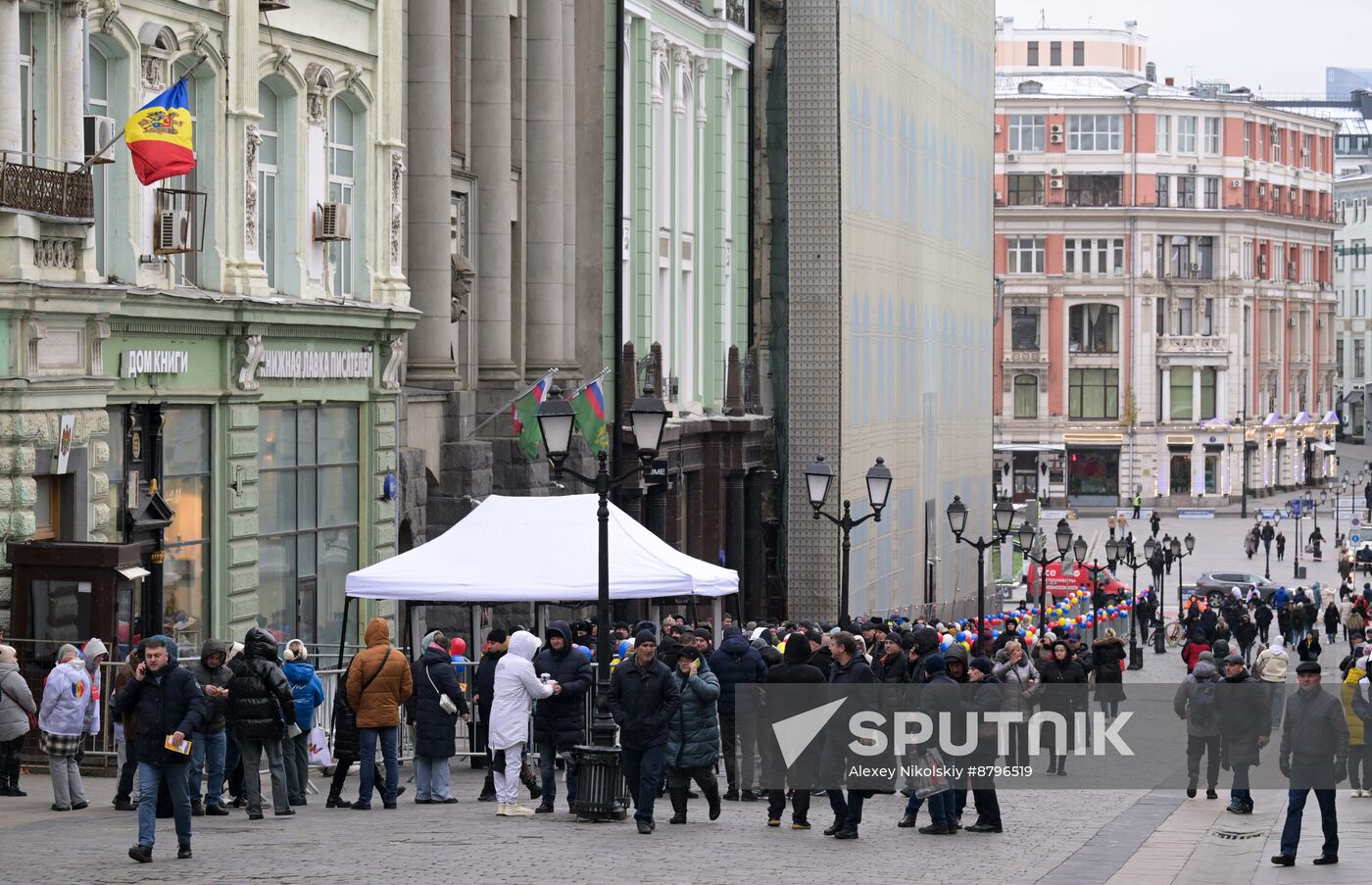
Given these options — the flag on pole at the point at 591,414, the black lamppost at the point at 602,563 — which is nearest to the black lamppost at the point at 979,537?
the flag on pole at the point at 591,414

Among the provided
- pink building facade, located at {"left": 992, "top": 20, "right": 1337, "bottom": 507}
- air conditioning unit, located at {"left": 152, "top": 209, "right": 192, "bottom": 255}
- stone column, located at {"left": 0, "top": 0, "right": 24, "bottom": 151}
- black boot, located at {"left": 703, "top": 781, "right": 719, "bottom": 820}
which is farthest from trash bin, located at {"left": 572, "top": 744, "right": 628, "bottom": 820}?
pink building facade, located at {"left": 992, "top": 20, "right": 1337, "bottom": 507}

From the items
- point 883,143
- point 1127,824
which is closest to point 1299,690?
point 1127,824

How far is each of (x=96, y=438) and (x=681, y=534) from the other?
2471 centimetres

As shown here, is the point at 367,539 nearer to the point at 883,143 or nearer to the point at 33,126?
the point at 33,126

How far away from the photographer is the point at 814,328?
56.4m

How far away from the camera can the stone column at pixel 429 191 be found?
121ft

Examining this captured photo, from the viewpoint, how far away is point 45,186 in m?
25.0

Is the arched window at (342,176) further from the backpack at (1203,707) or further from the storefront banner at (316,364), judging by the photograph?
the backpack at (1203,707)

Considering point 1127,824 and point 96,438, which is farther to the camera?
point 96,438

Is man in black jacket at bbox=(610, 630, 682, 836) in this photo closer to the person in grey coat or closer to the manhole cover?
the manhole cover

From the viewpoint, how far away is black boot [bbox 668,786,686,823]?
830 inches

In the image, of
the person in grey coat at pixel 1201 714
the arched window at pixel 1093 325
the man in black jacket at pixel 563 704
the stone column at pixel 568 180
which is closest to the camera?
the man in black jacket at pixel 563 704

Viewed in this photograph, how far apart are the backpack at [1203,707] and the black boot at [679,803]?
6.62 meters

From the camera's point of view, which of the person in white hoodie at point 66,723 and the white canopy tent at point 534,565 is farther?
the white canopy tent at point 534,565
